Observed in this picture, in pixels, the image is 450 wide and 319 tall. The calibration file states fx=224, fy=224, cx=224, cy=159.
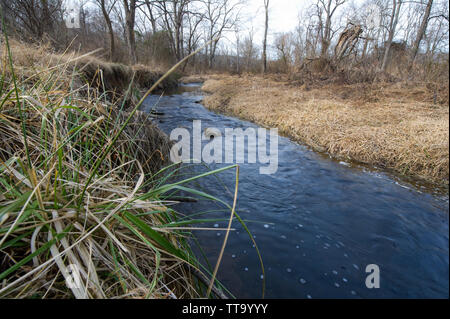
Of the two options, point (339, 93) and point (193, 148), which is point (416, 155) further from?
point (339, 93)

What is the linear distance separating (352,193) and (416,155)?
134cm

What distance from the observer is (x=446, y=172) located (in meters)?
2.88

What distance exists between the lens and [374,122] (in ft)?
15.2

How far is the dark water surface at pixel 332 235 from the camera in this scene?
5.04 feet

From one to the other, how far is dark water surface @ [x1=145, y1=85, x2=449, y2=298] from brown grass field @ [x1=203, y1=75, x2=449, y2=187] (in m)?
0.49
